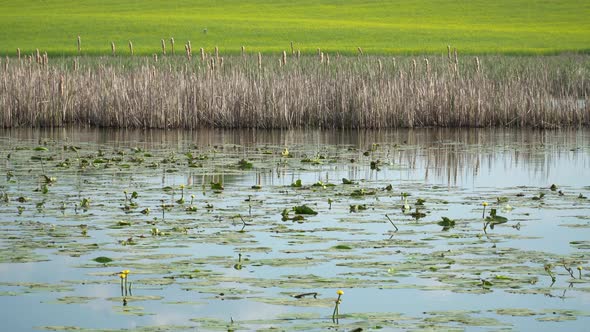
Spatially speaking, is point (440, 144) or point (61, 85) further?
point (61, 85)

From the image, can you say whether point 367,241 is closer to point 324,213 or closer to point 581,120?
point 324,213

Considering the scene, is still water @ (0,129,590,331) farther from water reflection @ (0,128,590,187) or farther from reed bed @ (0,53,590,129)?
reed bed @ (0,53,590,129)

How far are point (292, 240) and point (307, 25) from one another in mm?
43239

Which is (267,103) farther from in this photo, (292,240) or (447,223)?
(292,240)

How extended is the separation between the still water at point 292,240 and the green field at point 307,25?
26.4 metres

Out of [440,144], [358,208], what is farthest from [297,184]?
[440,144]

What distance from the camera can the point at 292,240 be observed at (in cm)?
707

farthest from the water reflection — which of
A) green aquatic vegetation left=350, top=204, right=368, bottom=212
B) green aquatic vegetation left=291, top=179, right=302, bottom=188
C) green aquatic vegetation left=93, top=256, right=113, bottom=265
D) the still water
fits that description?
green aquatic vegetation left=93, top=256, right=113, bottom=265

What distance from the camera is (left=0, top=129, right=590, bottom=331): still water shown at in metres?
5.28

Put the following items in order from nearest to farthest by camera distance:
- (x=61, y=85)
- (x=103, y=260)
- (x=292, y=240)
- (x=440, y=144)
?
(x=103, y=260)
(x=292, y=240)
(x=440, y=144)
(x=61, y=85)

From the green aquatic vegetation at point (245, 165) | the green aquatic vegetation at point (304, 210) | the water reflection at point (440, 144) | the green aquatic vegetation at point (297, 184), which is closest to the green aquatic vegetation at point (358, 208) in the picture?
the green aquatic vegetation at point (304, 210)

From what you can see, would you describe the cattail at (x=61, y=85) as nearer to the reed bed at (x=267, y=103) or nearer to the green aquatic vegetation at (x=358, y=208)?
the reed bed at (x=267, y=103)

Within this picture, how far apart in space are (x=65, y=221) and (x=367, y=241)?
2.14m

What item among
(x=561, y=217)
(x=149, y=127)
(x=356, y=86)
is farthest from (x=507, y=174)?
(x=149, y=127)
